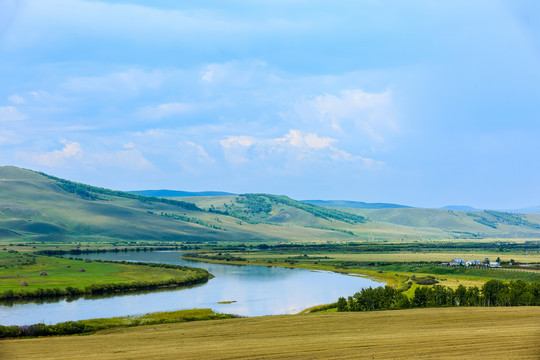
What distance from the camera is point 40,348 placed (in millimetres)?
31781

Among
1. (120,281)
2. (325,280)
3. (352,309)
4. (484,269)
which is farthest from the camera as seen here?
(484,269)

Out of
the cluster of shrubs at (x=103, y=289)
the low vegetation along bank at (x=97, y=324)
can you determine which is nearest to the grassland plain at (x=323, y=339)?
the low vegetation along bank at (x=97, y=324)

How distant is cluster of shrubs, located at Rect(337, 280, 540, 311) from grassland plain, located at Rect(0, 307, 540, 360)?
287 inches

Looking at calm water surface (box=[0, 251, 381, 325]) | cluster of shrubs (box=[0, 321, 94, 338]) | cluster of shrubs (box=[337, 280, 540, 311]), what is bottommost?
calm water surface (box=[0, 251, 381, 325])

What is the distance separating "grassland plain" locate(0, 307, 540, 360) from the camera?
2883cm

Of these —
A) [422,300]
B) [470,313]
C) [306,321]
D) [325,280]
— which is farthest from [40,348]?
[325,280]

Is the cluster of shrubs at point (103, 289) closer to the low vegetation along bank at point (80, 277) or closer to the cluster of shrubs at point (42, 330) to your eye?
the low vegetation along bank at point (80, 277)

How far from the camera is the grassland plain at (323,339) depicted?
94.6 feet

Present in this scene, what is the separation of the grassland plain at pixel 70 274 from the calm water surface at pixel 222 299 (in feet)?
30.7

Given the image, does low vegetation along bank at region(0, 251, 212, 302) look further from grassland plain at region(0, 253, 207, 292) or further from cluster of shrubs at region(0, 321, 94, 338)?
cluster of shrubs at region(0, 321, 94, 338)

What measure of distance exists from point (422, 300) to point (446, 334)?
19.1m

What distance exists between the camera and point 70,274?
8606 centimetres

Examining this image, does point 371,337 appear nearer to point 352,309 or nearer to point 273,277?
point 352,309

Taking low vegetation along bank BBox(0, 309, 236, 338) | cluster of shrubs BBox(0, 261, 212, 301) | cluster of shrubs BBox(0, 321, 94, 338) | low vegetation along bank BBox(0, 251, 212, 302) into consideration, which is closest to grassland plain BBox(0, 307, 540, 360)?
low vegetation along bank BBox(0, 309, 236, 338)
